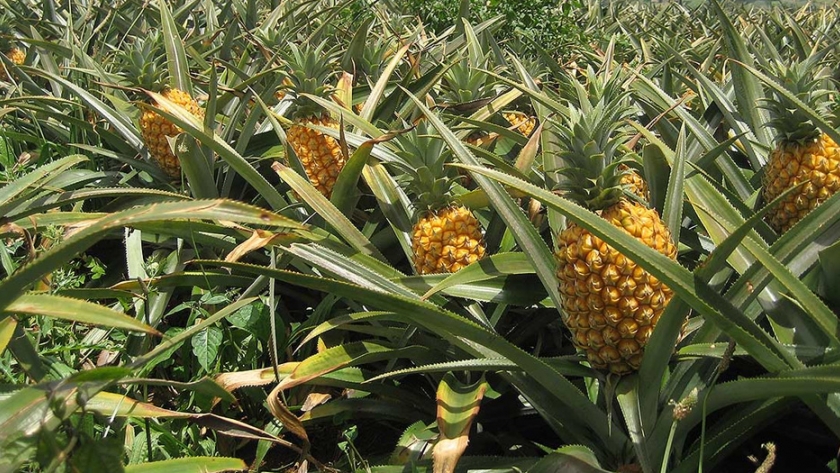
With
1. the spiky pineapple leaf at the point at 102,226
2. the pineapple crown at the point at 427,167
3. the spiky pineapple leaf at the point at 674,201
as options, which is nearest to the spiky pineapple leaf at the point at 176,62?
the pineapple crown at the point at 427,167

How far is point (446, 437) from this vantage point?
1667 mm

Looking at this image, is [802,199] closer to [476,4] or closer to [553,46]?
[553,46]

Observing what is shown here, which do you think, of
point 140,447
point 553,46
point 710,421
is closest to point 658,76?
point 553,46

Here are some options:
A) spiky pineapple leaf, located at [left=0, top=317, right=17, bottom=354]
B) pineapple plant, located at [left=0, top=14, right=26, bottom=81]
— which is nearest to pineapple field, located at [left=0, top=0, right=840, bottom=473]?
spiky pineapple leaf, located at [left=0, top=317, right=17, bottom=354]

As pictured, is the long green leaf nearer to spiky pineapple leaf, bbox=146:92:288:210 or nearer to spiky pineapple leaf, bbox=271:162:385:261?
spiky pineapple leaf, bbox=271:162:385:261

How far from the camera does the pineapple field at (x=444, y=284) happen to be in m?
1.51

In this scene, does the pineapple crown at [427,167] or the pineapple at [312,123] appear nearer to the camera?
the pineapple crown at [427,167]

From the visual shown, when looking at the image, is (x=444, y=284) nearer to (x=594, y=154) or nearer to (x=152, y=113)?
(x=594, y=154)

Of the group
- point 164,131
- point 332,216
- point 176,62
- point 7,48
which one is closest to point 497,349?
point 332,216

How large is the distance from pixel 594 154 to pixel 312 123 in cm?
129

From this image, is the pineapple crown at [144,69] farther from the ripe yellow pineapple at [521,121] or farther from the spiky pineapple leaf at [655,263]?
the spiky pineapple leaf at [655,263]

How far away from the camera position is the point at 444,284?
177 cm

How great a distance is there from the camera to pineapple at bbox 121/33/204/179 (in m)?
2.96

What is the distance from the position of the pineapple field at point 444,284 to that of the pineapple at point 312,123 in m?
0.01
